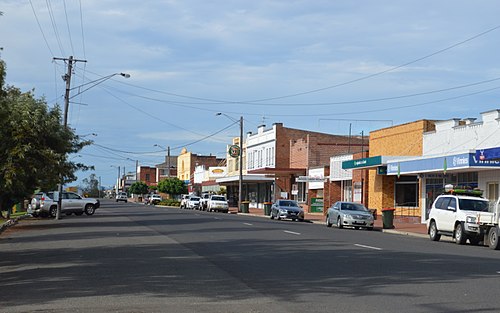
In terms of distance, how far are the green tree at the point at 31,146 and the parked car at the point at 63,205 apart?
8671mm

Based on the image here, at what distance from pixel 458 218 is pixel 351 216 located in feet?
33.4

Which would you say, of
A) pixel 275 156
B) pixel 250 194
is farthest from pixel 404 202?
pixel 250 194

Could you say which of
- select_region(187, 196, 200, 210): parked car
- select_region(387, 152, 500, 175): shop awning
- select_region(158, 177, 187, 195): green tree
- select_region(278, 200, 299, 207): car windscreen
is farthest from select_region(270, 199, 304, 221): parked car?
select_region(158, 177, 187, 195): green tree

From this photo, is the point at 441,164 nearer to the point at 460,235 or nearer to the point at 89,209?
the point at 460,235

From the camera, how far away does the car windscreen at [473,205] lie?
25812 mm

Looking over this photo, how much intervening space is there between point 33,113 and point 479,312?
85.2 ft

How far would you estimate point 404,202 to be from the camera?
152ft

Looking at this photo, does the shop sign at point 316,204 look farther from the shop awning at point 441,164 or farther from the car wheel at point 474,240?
the car wheel at point 474,240

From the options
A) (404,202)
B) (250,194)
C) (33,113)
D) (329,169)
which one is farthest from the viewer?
(250,194)

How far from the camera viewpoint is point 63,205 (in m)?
45.5

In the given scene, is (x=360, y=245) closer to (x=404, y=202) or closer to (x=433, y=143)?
(x=433, y=143)

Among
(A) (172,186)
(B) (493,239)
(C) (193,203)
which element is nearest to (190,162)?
(A) (172,186)

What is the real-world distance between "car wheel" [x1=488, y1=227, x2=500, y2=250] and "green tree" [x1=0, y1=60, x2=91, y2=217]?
1916 cm

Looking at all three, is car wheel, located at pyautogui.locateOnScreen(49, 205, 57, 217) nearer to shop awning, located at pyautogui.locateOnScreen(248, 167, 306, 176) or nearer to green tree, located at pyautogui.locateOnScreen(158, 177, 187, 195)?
shop awning, located at pyautogui.locateOnScreen(248, 167, 306, 176)
